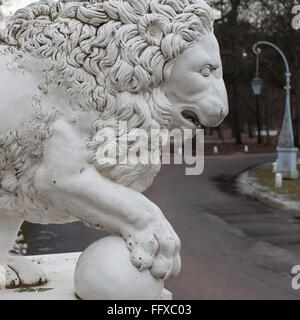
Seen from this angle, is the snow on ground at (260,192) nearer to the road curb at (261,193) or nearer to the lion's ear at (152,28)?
the road curb at (261,193)

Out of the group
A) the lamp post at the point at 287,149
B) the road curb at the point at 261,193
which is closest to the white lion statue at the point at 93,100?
the road curb at the point at 261,193

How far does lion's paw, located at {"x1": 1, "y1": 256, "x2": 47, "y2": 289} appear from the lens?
2104mm

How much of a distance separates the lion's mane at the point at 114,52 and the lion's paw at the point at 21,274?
523 mm

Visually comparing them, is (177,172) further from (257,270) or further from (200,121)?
(200,121)

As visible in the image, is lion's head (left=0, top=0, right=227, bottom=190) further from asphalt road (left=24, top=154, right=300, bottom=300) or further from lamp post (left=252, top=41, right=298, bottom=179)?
lamp post (left=252, top=41, right=298, bottom=179)

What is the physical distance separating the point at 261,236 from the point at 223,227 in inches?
29.0

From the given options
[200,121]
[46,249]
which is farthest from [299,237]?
[200,121]

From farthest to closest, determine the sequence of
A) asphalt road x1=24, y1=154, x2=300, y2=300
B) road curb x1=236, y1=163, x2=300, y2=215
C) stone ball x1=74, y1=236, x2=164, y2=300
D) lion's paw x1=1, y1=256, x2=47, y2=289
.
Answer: road curb x1=236, y1=163, x2=300, y2=215 < asphalt road x1=24, y1=154, x2=300, y2=300 < lion's paw x1=1, y1=256, x2=47, y2=289 < stone ball x1=74, y1=236, x2=164, y2=300

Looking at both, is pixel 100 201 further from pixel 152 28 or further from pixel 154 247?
pixel 152 28

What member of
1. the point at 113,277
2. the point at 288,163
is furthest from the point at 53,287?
the point at 288,163

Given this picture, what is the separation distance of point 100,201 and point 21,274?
25.4 inches

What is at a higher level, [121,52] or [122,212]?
[121,52]

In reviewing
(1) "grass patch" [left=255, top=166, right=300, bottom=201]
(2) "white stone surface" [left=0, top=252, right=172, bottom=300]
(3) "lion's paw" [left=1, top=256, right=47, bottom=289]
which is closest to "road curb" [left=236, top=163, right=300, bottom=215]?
(1) "grass patch" [left=255, top=166, right=300, bottom=201]

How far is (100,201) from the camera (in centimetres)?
178
